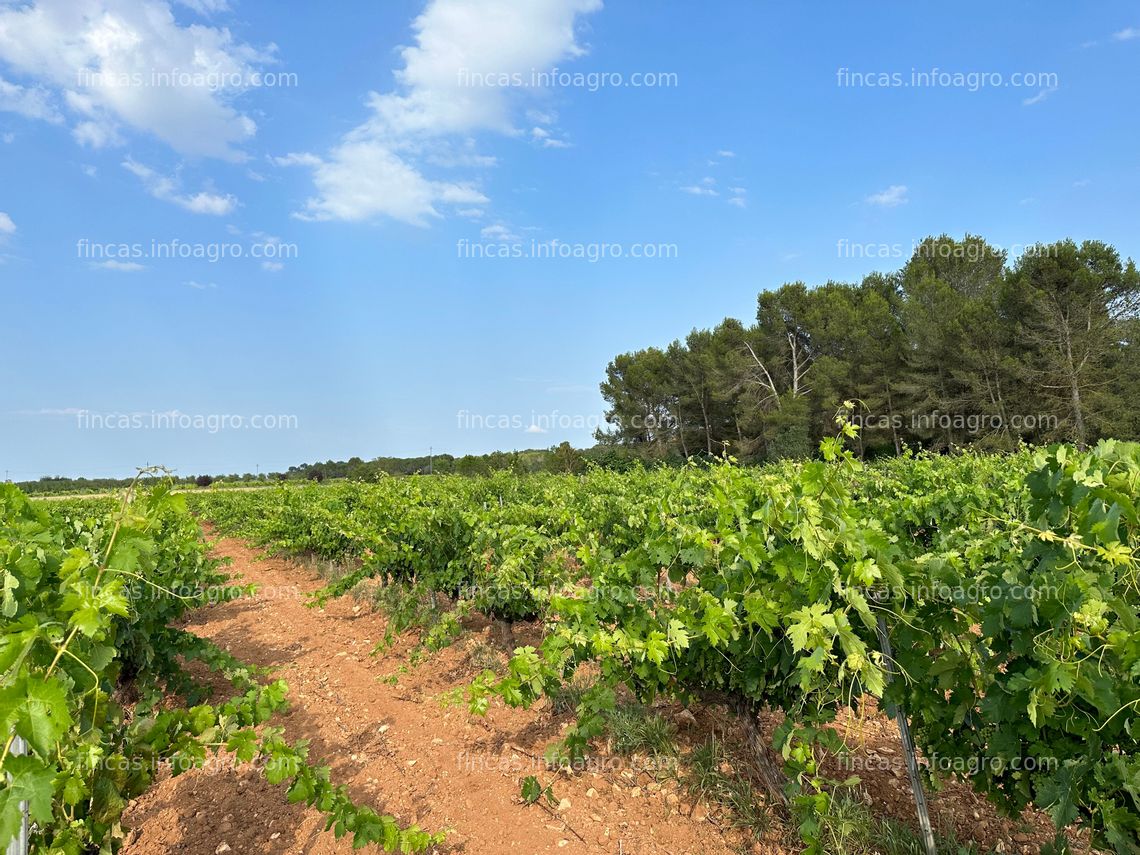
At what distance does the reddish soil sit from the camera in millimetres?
3182

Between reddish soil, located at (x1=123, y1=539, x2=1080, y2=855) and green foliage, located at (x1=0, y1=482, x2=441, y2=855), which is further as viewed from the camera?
reddish soil, located at (x1=123, y1=539, x2=1080, y2=855)

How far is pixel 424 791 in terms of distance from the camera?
12.3 feet

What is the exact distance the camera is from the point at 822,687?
9.25ft

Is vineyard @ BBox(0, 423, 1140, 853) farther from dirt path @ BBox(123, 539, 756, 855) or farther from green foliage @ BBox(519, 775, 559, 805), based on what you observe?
dirt path @ BBox(123, 539, 756, 855)

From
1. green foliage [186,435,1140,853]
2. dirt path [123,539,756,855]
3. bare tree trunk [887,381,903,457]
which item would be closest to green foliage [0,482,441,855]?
dirt path [123,539,756,855]

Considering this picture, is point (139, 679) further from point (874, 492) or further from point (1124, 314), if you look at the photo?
point (1124, 314)

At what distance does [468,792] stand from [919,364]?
110ft

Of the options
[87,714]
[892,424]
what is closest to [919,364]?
[892,424]

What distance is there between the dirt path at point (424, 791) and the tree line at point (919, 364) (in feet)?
50.1

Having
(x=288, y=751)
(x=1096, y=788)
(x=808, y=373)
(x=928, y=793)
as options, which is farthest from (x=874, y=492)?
(x=808, y=373)

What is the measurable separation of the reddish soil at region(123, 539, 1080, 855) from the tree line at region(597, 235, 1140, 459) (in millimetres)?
14945

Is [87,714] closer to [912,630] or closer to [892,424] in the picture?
[912,630]

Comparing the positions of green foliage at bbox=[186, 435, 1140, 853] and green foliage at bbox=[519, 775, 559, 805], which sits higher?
green foliage at bbox=[186, 435, 1140, 853]

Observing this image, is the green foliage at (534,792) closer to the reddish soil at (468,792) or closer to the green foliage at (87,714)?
the reddish soil at (468,792)
